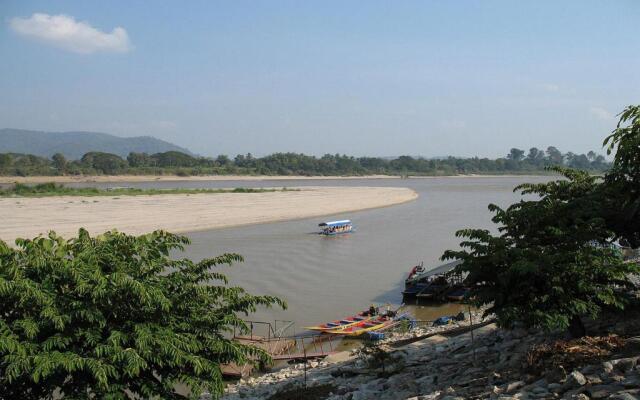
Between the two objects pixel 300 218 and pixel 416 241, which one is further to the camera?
pixel 300 218

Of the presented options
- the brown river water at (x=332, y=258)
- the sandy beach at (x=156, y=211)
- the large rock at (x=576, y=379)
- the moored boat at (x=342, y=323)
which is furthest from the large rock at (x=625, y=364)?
the sandy beach at (x=156, y=211)

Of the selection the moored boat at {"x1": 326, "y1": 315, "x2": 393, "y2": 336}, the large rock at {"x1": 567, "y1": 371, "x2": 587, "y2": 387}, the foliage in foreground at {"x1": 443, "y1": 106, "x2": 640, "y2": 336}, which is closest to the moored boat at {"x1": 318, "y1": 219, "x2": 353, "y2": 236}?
the moored boat at {"x1": 326, "y1": 315, "x2": 393, "y2": 336}

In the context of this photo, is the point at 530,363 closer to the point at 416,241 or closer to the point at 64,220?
the point at 416,241

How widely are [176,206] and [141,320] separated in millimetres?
59816

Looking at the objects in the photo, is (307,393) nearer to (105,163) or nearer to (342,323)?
(342,323)

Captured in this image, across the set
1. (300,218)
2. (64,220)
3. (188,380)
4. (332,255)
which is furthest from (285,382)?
(300,218)

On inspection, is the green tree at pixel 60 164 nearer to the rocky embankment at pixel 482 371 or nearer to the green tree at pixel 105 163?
the green tree at pixel 105 163

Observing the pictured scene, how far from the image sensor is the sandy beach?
4809 centimetres

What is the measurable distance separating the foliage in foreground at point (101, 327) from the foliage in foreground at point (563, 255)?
4484 mm

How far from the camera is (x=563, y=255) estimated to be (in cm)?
1034

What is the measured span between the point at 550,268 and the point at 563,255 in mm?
447

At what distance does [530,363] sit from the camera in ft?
32.4

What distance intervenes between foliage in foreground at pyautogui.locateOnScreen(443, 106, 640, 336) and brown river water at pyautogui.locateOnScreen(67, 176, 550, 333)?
485 inches

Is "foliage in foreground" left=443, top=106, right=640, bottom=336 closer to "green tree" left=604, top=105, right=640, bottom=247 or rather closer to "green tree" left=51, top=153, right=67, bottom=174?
"green tree" left=604, top=105, right=640, bottom=247
